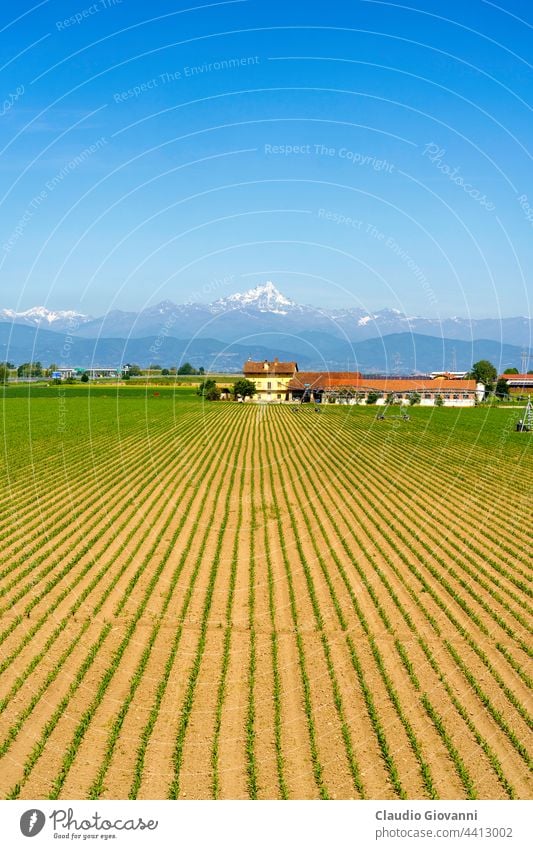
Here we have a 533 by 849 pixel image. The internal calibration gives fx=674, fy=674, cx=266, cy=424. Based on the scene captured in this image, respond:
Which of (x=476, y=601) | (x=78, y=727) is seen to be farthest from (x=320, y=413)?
(x=78, y=727)

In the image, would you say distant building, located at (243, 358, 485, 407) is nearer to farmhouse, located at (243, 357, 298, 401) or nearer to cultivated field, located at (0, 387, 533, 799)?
farmhouse, located at (243, 357, 298, 401)

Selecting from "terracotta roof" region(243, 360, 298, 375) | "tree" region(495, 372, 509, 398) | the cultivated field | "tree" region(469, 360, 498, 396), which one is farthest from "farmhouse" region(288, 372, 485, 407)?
the cultivated field

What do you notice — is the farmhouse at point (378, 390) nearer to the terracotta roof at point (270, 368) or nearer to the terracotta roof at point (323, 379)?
the terracotta roof at point (323, 379)

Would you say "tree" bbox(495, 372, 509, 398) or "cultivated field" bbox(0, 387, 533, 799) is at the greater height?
→ "tree" bbox(495, 372, 509, 398)

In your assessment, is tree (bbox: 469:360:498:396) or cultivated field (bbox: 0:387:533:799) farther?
tree (bbox: 469:360:498:396)

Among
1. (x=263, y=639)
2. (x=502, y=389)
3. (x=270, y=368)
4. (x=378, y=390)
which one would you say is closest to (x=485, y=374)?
(x=502, y=389)

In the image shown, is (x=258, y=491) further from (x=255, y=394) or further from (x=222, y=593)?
(x=255, y=394)

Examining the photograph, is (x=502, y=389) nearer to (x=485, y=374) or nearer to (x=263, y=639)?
(x=485, y=374)
